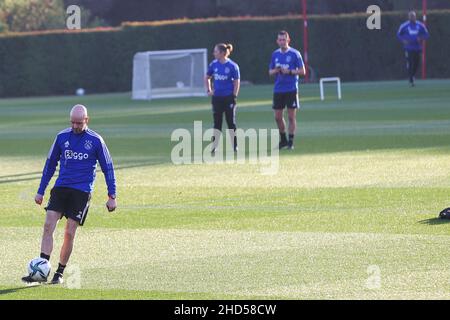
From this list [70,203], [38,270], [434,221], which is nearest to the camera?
[38,270]

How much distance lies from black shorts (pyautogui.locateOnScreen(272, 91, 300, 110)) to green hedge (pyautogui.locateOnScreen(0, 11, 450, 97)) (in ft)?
70.6

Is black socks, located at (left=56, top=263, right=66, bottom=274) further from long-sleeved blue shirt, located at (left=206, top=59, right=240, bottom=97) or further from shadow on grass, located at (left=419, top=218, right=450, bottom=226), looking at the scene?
long-sleeved blue shirt, located at (left=206, top=59, right=240, bottom=97)

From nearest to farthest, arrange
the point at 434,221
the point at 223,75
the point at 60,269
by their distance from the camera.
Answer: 1. the point at 60,269
2. the point at 434,221
3. the point at 223,75

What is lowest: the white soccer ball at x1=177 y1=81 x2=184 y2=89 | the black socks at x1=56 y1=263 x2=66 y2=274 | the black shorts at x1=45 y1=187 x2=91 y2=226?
the white soccer ball at x1=177 y1=81 x2=184 y2=89

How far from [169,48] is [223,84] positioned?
72.8 feet

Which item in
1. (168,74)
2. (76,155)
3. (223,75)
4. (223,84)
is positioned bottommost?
(168,74)

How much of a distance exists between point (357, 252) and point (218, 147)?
40.2 feet

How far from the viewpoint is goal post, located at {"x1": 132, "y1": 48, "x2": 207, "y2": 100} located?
139 feet

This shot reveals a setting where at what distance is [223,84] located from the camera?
2427 centimetres

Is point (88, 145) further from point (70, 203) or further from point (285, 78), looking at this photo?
point (285, 78)

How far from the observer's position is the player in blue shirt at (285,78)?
79.3ft

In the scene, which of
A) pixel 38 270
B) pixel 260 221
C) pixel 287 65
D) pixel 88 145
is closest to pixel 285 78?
pixel 287 65

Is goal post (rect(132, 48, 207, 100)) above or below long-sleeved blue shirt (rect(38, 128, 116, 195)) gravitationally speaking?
below

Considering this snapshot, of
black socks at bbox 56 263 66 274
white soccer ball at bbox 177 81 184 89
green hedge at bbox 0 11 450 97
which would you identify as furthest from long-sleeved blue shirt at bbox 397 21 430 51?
black socks at bbox 56 263 66 274
